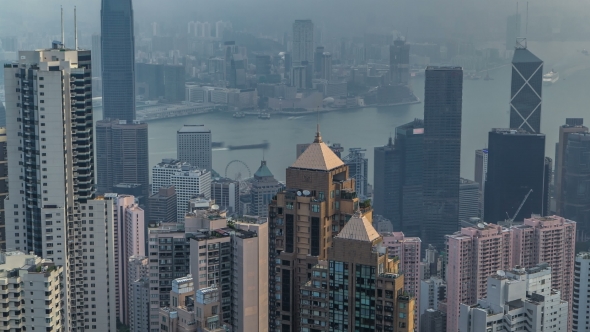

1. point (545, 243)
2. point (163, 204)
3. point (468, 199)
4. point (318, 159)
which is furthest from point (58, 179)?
point (468, 199)

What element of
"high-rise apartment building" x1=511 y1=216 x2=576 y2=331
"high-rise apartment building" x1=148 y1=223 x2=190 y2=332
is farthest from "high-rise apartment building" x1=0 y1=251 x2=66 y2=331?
"high-rise apartment building" x1=511 y1=216 x2=576 y2=331

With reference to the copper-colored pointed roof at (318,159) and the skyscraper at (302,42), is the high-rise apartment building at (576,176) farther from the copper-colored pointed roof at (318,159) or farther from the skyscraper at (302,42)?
the copper-colored pointed roof at (318,159)

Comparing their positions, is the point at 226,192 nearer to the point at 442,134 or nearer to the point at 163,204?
the point at 163,204

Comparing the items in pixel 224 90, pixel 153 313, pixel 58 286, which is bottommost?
pixel 153 313

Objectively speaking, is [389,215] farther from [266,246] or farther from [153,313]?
[266,246]

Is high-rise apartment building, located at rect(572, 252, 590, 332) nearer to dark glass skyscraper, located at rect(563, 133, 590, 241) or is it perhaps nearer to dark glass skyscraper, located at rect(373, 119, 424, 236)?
dark glass skyscraper, located at rect(373, 119, 424, 236)

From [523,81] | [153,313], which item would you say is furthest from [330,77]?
[153,313]
